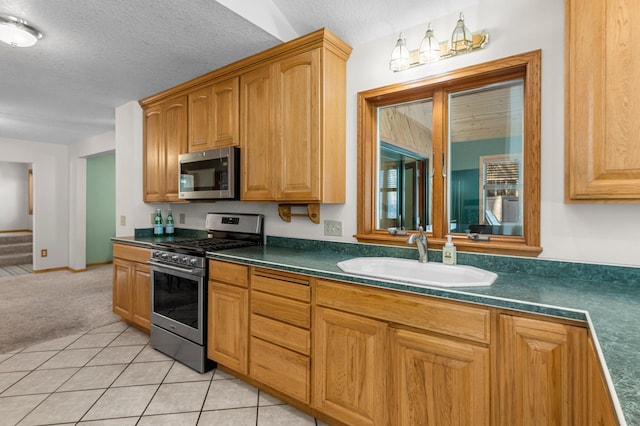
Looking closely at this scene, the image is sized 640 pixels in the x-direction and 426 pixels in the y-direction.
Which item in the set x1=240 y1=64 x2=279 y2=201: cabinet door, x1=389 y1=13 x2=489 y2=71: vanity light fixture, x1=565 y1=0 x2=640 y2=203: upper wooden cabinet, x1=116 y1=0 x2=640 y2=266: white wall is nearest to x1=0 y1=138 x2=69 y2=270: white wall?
x1=240 y1=64 x2=279 y2=201: cabinet door

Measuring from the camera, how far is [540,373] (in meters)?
1.21

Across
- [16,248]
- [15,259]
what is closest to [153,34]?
[15,259]

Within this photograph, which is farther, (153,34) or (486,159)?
(153,34)

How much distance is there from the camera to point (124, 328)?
3262 mm

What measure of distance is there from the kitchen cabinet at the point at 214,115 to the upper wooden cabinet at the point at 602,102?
2135 millimetres

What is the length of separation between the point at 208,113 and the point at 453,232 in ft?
7.25

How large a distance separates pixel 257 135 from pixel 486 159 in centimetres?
159

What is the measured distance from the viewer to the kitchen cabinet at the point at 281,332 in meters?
1.86

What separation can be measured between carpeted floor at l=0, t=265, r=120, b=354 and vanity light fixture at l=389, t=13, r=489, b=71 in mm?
3681

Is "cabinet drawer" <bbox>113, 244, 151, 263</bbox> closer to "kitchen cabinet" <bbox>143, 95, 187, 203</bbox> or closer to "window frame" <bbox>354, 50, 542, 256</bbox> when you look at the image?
"kitchen cabinet" <bbox>143, 95, 187, 203</bbox>

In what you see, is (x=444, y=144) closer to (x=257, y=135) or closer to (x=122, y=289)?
(x=257, y=135)

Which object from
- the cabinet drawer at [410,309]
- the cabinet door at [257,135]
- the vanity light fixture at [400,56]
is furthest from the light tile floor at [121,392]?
the vanity light fixture at [400,56]

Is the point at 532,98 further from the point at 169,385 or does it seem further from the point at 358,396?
the point at 169,385

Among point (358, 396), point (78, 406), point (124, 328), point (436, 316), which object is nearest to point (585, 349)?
point (436, 316)
